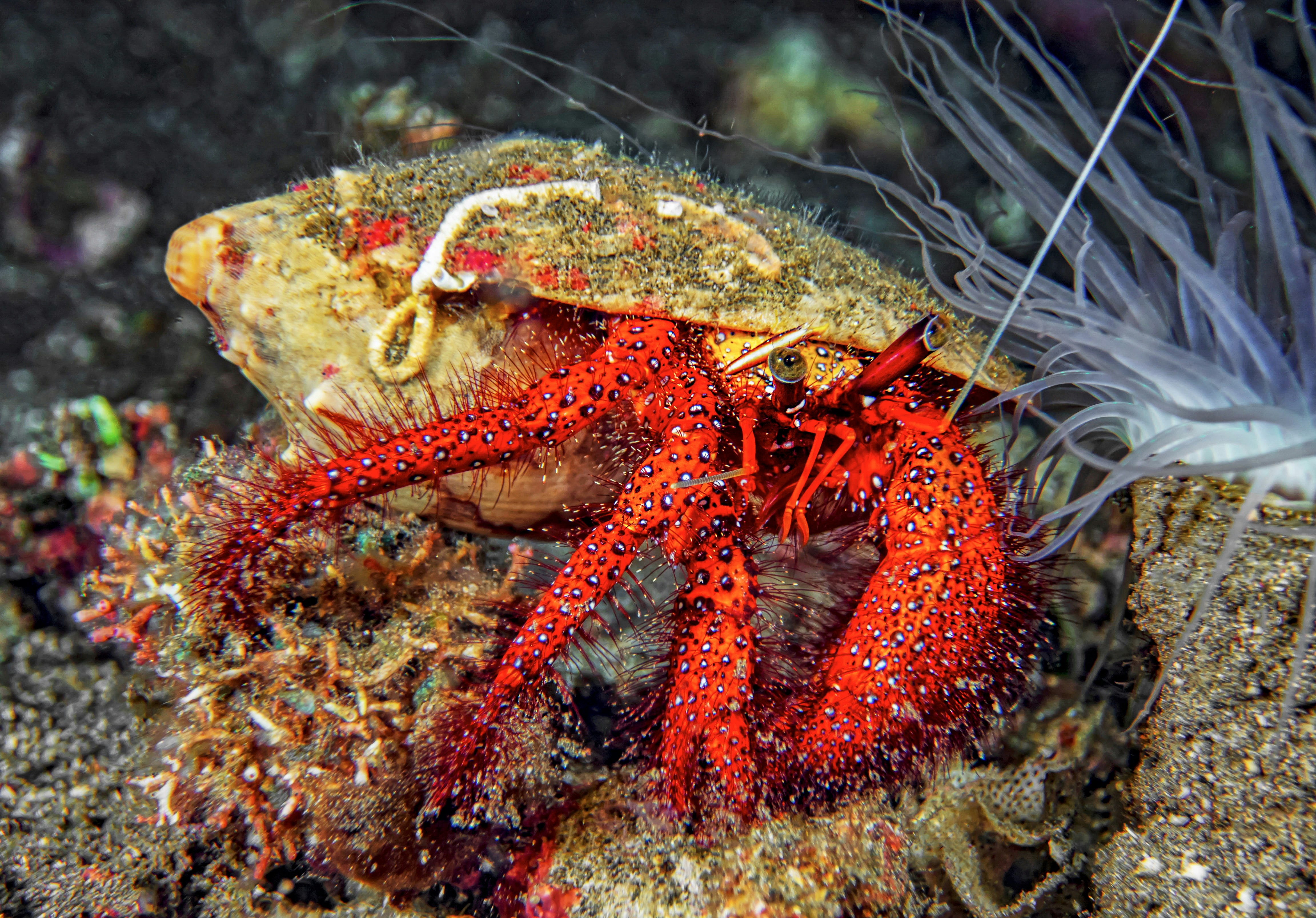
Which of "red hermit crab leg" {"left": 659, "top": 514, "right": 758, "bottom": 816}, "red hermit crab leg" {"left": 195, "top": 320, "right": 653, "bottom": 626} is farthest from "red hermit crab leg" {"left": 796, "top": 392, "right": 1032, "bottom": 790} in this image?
"red hermit crab leg" {"left": 195, "top": 320, "right": 653, "bottom": 626}

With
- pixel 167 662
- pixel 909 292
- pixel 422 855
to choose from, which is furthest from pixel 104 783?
pixel 909 292

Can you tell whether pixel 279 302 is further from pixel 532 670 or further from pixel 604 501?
pixel 532 670

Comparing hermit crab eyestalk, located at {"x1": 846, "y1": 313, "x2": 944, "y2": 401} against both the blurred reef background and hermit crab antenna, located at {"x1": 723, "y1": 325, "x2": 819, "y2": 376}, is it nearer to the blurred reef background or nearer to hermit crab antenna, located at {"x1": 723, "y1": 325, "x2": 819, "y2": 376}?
hermit crab antenna, located at {"x1": 723, "y1": 325, "x2": 819, "y2": 376}

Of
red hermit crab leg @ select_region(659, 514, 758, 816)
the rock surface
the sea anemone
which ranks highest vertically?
the sea anemone

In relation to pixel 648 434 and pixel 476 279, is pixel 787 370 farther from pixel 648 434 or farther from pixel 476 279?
pixel 476 279

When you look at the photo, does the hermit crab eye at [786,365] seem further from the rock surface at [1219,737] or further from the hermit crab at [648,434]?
the rock surface at [1219,737]

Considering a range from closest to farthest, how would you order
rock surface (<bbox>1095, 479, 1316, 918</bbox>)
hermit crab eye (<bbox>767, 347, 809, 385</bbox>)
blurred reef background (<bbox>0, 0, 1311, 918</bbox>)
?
rock surface (<bbox>1095, 479, 1316, 918</bbox>) < hermit crab eye (<bbox>767, 347, 809, 385</bbox>) < blurred reef background (<bbox>0, 0, 1311, 918</bbox>)

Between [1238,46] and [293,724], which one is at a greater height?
[1238,46]
